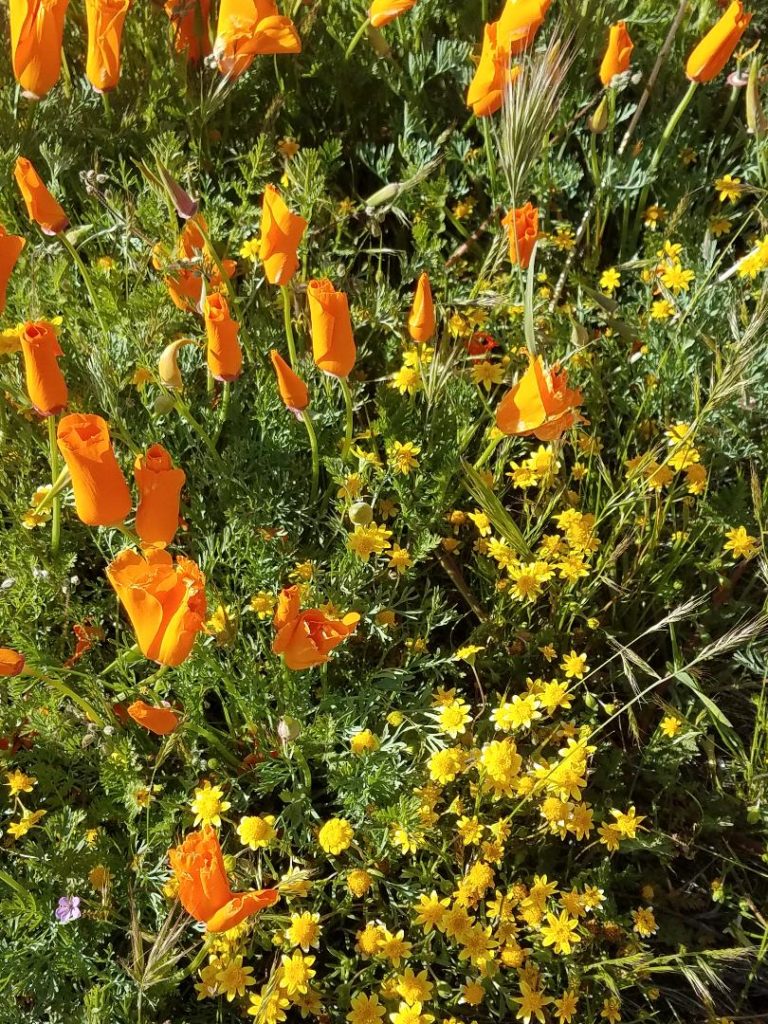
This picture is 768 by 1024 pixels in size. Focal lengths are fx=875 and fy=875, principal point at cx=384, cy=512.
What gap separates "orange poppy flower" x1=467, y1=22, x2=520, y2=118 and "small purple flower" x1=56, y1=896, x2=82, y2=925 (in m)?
1.69

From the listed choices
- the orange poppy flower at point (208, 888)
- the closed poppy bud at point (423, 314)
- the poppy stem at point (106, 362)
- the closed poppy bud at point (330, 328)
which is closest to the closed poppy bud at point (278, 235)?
the closed poppy bud at point (330, 328)

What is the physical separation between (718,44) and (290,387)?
50.3 inches

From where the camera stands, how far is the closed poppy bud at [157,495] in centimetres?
123

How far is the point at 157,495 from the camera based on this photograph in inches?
49.1

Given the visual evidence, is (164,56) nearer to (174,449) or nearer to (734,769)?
(174,449)

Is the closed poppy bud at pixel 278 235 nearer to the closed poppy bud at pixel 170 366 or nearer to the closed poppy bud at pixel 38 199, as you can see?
the closed poppy bud at pixel 170 366

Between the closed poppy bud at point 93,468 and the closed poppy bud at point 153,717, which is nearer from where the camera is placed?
the closed poppy bud at point 93,468

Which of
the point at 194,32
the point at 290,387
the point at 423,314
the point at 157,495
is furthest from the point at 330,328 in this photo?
the point at 194,32

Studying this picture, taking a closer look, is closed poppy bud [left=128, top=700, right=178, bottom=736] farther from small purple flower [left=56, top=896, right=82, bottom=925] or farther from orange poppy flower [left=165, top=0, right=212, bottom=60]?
orange poppy flower [left=165, top=0, right=212, bottom=60]

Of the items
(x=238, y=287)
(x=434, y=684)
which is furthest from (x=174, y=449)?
(x=434, y=684)

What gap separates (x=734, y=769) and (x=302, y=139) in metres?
2.03

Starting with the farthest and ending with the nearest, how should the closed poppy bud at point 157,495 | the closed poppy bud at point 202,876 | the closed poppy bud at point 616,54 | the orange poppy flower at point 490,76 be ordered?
the closed poppy bud at point 616,54 < the orange poppy flower at point 490,76 < the closed poppy bud at point 157,495 < the closed poppy bud at point 202,876

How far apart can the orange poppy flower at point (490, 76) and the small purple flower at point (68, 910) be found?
1.69 m

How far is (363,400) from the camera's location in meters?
1.98
